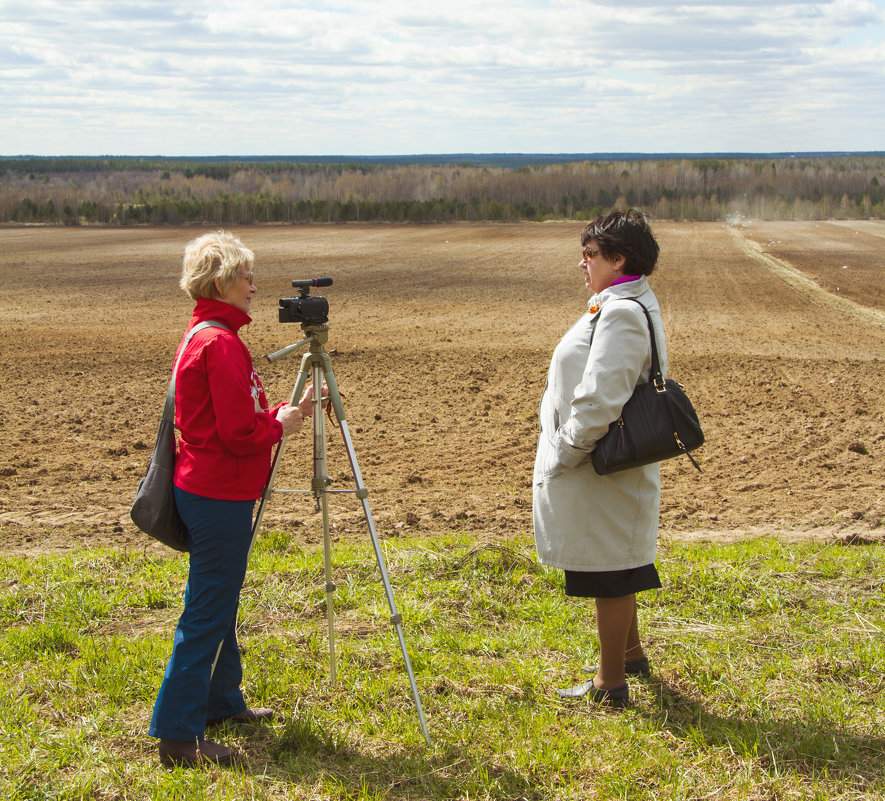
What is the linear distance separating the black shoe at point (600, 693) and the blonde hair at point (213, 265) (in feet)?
6.92

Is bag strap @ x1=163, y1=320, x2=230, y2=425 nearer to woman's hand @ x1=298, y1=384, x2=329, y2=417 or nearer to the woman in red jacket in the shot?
the woman in red jacket

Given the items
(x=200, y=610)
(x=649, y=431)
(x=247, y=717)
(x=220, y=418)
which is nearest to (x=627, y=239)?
(x=649, y=431)

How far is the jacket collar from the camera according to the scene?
314cm

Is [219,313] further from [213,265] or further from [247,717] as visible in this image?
[247,717]

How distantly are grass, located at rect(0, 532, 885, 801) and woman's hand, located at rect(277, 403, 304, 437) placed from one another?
1124 millimetres

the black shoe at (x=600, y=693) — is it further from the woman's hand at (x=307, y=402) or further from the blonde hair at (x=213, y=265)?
the blonde hair at (x=213, y=265)

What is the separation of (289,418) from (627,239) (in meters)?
1.46

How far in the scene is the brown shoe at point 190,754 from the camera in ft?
10.2

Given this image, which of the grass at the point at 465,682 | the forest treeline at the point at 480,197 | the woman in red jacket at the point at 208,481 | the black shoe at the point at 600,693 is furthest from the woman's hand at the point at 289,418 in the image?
the forest treeline at the point at 480,197

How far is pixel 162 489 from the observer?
10.3 ft

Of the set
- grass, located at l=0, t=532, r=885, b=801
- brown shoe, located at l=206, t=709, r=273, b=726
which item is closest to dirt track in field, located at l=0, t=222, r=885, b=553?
grass, located at l=0, t=532, r=885, b=801

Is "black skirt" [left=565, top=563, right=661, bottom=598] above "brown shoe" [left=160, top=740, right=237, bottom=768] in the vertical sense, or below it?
above

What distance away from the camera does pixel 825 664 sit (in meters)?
3.79

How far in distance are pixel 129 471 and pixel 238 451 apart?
5.81 m
